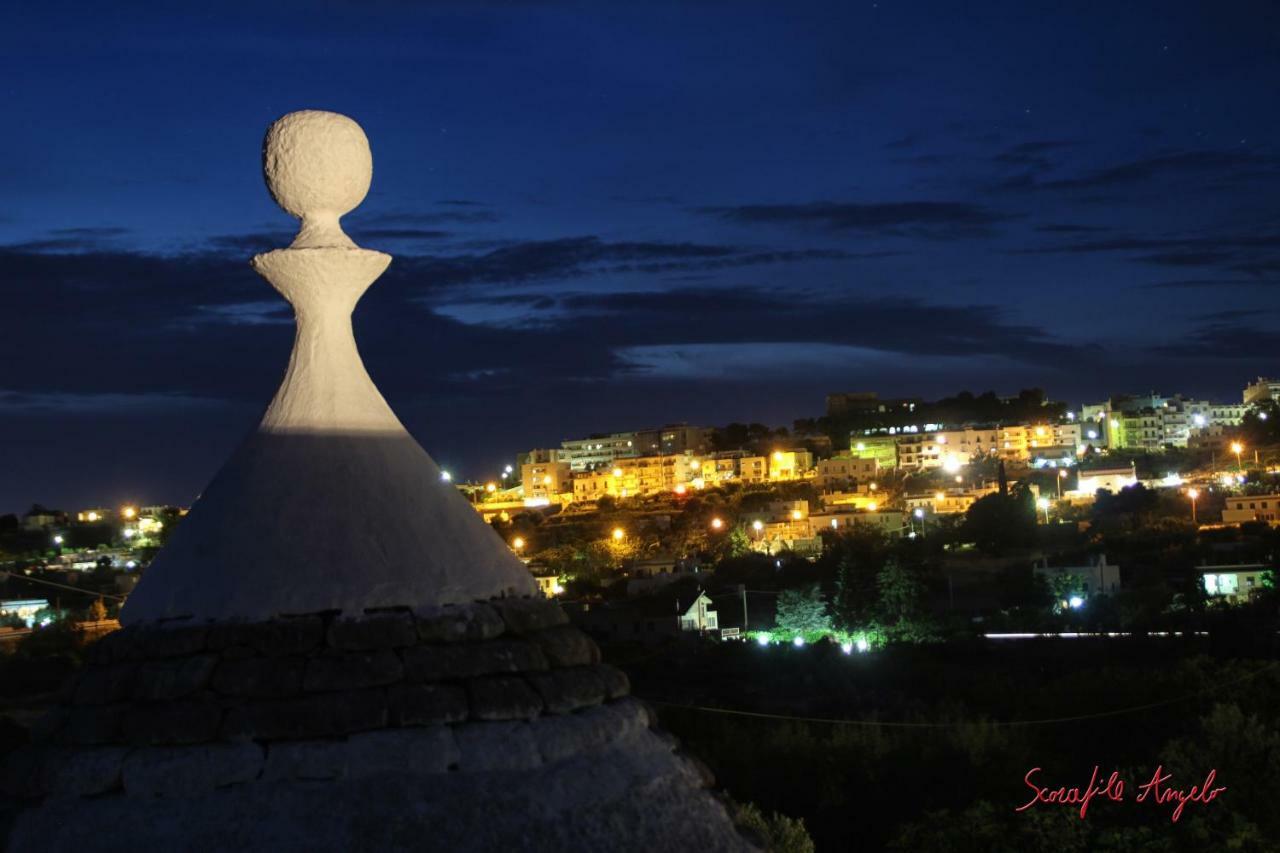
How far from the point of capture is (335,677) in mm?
4090

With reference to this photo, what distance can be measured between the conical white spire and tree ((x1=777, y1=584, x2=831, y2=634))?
45.9m

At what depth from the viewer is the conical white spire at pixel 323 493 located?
4.34 meters

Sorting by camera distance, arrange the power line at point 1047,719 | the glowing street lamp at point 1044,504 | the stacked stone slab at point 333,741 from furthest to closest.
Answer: the glowing street lamp at point 1044,504 < the power line at point 1047,719 < the stacked stone slab at point 333,741

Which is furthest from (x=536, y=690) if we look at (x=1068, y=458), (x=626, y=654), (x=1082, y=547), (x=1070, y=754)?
(x=1068, y=458)

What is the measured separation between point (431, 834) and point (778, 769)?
65.2 ft

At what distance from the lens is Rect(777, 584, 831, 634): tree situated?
50281 millimetres

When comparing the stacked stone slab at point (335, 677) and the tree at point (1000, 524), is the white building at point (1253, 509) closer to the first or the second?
the tree at point (1000, 524)

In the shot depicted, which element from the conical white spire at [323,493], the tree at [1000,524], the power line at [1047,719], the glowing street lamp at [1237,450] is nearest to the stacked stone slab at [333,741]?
the conical white spire at [323,493]

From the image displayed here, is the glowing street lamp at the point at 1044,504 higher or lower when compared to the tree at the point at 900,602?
higher

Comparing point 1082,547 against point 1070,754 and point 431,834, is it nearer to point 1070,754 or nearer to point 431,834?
point 1070,754

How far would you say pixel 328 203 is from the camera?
4.84 metres

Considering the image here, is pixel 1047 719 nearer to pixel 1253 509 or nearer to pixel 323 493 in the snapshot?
pixel 323 493

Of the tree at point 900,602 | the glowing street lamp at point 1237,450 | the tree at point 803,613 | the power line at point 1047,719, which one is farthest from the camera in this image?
the glowing street lamp at point 1237,450

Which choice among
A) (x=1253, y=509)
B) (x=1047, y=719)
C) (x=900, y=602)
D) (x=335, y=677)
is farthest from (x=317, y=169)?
(x=1253, y=509)
